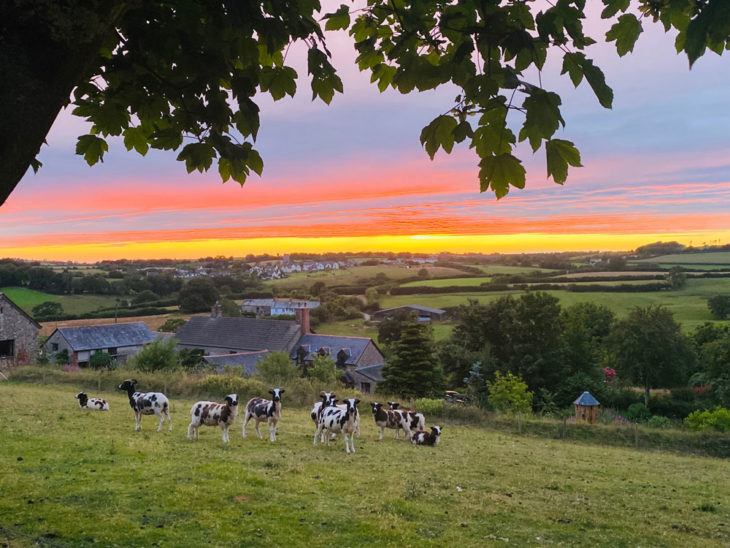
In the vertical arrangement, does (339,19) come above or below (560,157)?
above

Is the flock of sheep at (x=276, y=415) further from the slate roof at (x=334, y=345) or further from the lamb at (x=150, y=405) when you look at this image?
the slate roof at (x=334, y=345)

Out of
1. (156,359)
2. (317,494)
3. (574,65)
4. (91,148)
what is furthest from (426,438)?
(156,359)

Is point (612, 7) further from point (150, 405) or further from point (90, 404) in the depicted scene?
point (90, 404)

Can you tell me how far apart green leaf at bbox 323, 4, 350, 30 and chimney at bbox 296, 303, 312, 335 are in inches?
2286

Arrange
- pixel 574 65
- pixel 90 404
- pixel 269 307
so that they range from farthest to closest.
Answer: pixel 269 307, pixel 90 404, pixel 574 65

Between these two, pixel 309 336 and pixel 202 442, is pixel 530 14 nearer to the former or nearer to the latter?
pixel 202 442

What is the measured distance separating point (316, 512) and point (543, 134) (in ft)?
20.4

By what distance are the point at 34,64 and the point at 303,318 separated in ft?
197

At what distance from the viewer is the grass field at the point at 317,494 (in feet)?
20.0

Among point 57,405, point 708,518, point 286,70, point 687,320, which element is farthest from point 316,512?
point 687,320

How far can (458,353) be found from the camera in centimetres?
5331

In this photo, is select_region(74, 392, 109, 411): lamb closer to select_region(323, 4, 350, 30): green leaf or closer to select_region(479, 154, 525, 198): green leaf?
select_region(323, 4, 350, 30): green leaf

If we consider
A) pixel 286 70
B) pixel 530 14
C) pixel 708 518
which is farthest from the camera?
pixel 708 518

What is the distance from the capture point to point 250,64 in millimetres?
3461
